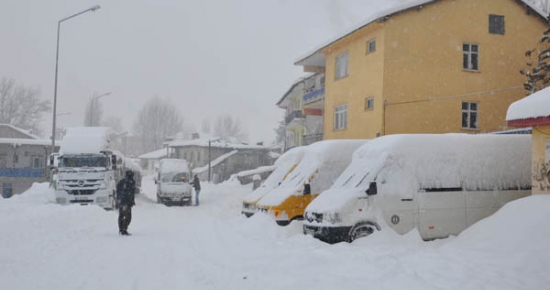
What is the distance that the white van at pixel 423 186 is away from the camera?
1117 cm

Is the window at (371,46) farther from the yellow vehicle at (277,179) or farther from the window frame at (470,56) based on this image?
the yellow vehicle at (277,179)

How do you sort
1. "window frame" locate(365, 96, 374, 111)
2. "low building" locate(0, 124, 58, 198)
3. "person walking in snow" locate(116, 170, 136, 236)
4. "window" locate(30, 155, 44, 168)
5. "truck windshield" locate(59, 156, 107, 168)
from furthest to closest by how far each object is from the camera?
"window" locate(30, 155, 44, 168)
"low building" locate(0, 124, 58, 198)
"window frame" locate(365, 96, 374, 111)
"truck windshield" locate(59, 156, 107, 168)
"person walking in snow" locate(116, 170, 136, 236)

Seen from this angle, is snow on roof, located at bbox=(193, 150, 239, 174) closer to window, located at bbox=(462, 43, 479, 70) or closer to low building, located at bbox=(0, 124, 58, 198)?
low building, located at bbox=(0, 124, 58, 198)

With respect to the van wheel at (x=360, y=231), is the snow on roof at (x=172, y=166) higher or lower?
higher

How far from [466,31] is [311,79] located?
18.7m

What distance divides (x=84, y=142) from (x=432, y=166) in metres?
15.7

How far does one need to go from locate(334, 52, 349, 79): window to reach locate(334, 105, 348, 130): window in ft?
5.83

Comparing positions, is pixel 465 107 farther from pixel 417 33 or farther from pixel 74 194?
pixel 74 194

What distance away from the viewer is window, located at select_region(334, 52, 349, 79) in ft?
89.0

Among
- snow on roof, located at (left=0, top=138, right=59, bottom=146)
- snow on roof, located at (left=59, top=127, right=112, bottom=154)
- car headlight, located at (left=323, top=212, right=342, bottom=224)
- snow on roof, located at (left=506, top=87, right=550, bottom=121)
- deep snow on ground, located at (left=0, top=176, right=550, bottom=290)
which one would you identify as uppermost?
snow on roof, located at (left=0, top=138, right=59, bottom=146)

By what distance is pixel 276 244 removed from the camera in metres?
10.9

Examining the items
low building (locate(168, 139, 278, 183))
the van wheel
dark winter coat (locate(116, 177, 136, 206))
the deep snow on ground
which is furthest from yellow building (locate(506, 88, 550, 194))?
low building (locate(168, 139, 278, 183))

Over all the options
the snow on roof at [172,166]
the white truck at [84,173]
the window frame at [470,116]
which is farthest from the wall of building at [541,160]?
the snow on roof at [172,166]

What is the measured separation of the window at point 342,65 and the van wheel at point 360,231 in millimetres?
16891
